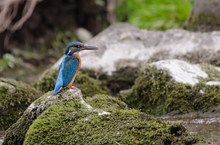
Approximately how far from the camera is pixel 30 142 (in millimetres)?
4832

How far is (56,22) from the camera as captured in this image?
13641 mm

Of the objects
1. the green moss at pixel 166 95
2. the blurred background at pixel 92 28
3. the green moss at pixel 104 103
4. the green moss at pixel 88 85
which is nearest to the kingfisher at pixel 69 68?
the green moss at pixel 104 103

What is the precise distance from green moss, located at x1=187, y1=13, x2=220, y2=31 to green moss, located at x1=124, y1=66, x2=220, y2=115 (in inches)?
113

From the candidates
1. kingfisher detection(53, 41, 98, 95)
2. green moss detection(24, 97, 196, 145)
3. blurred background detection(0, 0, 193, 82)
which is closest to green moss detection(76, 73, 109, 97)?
kingfisher detection(53, 41, 98, 95)

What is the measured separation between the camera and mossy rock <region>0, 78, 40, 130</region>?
21.5ft

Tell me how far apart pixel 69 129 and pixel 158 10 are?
7.84 meters

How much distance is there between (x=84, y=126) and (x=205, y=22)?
5.38m

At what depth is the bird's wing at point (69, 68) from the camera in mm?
6067

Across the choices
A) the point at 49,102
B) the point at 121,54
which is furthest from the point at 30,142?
the point at 121,54

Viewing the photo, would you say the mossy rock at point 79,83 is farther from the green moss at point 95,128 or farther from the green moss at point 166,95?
the green moss at point 95,128

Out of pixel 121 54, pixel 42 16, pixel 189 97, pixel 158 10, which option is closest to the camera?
pixel 189 97

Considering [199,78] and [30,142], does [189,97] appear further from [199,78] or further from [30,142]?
[30,142]

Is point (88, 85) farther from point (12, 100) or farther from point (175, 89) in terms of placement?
point (175, 89)

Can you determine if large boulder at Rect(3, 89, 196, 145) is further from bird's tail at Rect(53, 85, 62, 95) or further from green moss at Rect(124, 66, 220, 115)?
green moss at Rect(124, 66, 220, 115)
